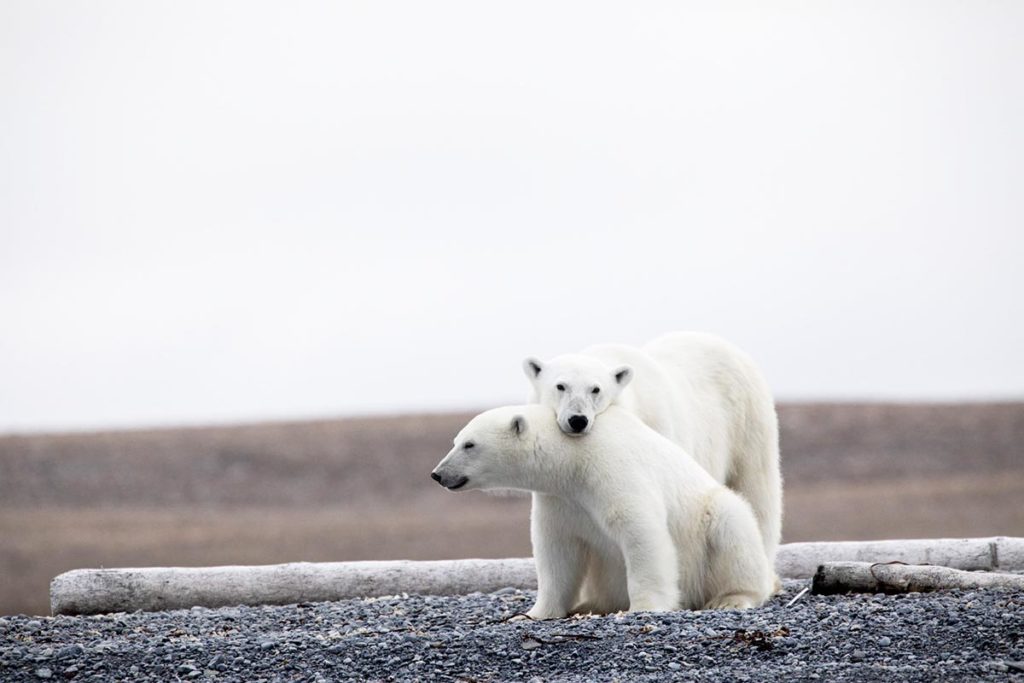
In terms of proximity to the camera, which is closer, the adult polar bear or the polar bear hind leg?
the polar bear hind leg

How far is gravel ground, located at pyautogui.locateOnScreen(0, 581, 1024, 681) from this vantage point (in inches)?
178

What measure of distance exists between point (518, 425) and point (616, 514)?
0.63 m

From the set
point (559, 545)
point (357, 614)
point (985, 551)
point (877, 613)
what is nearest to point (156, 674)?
point (357, 614)

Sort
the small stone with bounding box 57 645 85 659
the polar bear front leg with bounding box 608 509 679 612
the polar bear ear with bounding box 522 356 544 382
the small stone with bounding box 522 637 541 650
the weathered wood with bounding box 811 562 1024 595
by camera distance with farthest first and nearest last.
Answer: the polar bear ear with bounding box 522 356 544 382 → the weathered wood with bounding box 811 562 1024 595 → the polar bear front leg with bounding box 608 509 679 612 → the small stone with bounding box 57 645 85 659 → the small stone with bounding box 522 637 541 650

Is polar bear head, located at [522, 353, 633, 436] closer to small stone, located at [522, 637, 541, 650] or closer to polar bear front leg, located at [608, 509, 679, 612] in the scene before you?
polar bear front leg, located at [608, 509, 679, 612]

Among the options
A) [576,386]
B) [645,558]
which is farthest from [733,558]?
[576,386]

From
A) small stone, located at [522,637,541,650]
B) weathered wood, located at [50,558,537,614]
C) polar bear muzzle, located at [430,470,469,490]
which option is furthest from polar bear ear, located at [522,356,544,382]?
small stone, located at [522,637,541,650]

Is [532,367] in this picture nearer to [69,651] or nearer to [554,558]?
[554,558]

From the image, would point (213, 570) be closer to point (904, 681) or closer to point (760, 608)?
point (760, 608)

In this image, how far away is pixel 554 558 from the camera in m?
6.04

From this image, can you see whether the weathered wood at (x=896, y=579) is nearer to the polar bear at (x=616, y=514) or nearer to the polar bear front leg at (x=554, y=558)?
the polar bear at (x=616, y=514)

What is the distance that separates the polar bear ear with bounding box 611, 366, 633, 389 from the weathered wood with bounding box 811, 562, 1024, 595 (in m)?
1.40

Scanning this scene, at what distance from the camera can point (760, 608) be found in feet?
19.2

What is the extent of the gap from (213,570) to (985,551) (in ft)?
15.3
